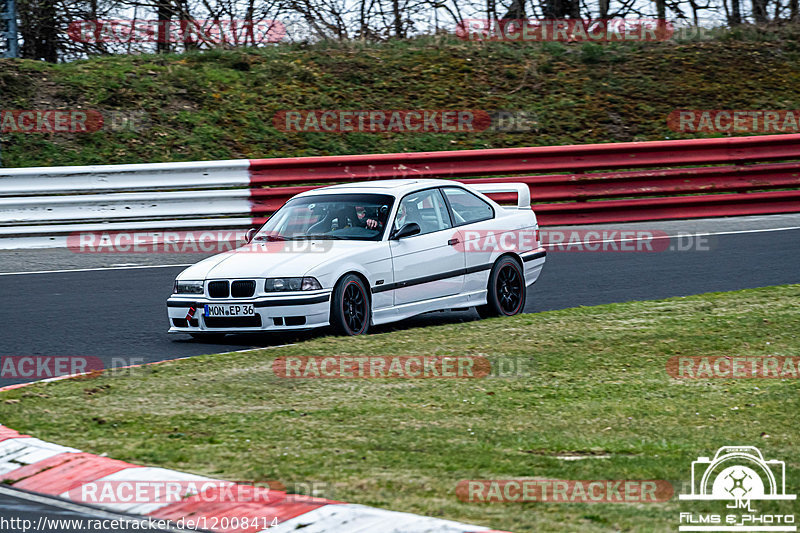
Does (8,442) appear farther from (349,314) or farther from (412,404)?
(349,314)

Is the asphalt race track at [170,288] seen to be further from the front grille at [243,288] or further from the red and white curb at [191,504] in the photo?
the red and white curb at [191,504]

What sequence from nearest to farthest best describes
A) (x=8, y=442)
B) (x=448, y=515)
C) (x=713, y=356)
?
(x=448, y=515) < (x=8, y=442) < (x=713, y=356)

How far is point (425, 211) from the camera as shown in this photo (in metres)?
10.8

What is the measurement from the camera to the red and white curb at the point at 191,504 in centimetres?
465

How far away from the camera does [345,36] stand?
2417 cm

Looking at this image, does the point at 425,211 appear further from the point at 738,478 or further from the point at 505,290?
the point at 738,478

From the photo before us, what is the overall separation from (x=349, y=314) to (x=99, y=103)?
38.9 ft

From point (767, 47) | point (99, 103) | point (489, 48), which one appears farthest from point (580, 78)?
point (99, 103)

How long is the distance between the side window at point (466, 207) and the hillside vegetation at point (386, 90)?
845cm

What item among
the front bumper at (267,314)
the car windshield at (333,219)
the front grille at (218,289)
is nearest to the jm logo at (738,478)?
the front bumper at (267,314)

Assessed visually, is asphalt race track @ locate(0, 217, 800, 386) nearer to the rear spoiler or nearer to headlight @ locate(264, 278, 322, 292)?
headlight @ locate(264, 278, 322, 292)

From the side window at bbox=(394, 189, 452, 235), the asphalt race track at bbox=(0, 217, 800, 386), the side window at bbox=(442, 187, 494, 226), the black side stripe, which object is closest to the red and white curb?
the asphalt race track at bbox=(0, 217, 800, 386)

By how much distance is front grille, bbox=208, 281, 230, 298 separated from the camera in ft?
31.4

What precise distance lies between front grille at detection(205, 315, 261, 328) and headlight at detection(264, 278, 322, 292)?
0.88 ft
